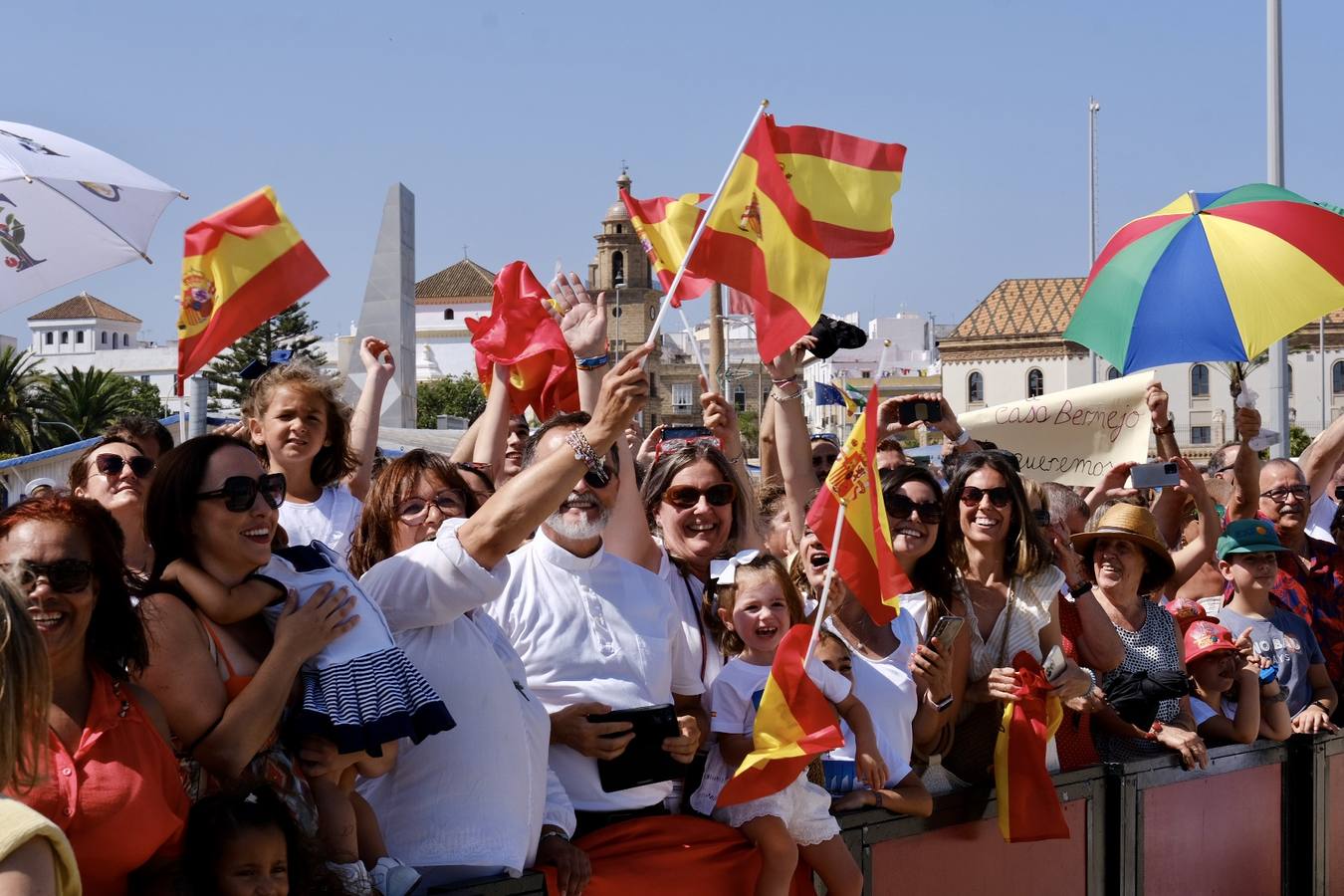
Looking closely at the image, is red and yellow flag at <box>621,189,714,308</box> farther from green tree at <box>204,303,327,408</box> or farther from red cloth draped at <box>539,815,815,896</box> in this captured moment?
green tree at <box>204,303,327,408</box>

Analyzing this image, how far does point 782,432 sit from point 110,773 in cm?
379

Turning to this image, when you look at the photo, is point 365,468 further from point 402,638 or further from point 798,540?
point 402,638

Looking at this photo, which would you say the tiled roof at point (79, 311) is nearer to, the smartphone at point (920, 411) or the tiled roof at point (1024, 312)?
the tiled roof at point (1024, 312)

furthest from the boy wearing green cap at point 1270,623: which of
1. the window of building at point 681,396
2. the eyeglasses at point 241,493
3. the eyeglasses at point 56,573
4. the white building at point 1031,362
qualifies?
the window of building at point 681,396

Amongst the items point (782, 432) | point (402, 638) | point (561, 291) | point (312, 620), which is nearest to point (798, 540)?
point (782, 432)

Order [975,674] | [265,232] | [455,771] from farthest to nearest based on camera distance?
1. [265,232]
2. [975,674]
3. [455,771]

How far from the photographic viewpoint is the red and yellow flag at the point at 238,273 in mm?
6852

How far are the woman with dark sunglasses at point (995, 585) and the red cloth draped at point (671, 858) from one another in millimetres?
1320

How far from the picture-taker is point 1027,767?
17.9 feet

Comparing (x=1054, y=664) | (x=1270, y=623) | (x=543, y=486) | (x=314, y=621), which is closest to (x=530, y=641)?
(x=543, y=486)

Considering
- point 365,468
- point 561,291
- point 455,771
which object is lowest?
point 455,771

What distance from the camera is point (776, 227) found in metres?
5.09

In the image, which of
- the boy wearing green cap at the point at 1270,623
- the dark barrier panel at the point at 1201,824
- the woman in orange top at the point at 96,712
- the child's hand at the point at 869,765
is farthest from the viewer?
the boy wearing green cap at the point at 1270,623

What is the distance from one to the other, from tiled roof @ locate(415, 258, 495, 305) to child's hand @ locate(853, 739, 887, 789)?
5578 inches
